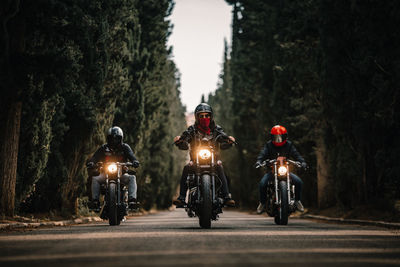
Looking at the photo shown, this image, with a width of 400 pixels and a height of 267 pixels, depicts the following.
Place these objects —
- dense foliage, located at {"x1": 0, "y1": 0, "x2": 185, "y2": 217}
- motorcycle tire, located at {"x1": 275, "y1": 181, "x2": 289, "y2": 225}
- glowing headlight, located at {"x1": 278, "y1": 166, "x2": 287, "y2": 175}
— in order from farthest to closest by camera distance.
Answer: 1. dense foliage, located at {"x1": 0, "y1": 0, "x2": 185, "y2": 217}
2. glowing headlight, located at {"x1": 278, "y1": 166, "x2": 287, "y2": 175}
3. motorcycle tire, located at {"x1": 275, "y1": 181, "x2": 289, "y2": 225}

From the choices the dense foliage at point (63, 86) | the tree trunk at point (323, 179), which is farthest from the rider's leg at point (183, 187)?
the tree trunk at point (323, 179)

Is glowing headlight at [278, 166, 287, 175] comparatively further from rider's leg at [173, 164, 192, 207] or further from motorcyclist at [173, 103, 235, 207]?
rider's leg at [173, 164, 192, 207]

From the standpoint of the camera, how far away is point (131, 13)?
907 inches

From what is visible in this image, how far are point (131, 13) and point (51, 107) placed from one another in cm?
737

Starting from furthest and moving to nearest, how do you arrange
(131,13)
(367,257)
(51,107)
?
1. (131,13)
2. (51,107)
3. (367,257)

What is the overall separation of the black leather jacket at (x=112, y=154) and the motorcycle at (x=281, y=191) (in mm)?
2922

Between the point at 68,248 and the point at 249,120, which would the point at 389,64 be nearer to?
the point at 68,248

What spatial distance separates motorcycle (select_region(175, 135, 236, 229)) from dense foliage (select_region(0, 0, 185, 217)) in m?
4.79

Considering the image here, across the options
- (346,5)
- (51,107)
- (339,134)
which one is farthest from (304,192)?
(51,107)

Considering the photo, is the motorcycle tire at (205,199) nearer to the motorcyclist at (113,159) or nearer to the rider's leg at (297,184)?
the rider's leg at (297,184)

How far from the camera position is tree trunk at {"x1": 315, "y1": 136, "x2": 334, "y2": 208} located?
24.7m

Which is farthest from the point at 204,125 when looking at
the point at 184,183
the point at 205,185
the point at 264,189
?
the point at 264,189

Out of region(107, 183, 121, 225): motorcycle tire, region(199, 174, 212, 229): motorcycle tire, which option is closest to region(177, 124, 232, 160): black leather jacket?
region(199, 174, 212, 229): motorcycle tire

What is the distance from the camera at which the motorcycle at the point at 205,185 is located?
1145cm
